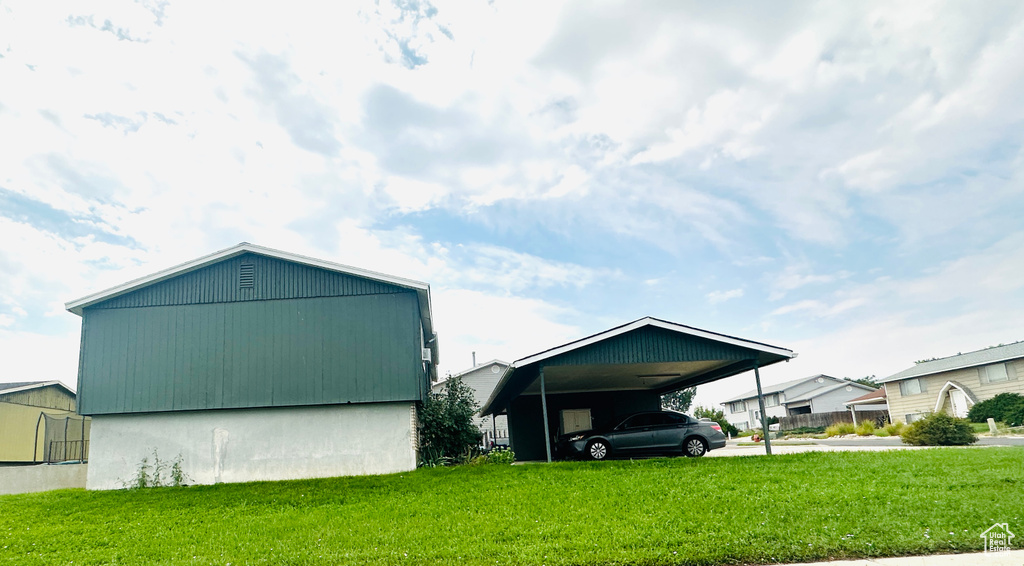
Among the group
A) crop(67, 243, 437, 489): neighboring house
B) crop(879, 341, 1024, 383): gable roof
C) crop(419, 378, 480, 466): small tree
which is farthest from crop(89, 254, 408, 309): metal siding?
crop(879, 341, 1024, 383): gable roof

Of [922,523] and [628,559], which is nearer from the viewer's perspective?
[628,559]

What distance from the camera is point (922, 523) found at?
788 cm

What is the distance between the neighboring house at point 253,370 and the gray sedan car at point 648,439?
4.79 metres

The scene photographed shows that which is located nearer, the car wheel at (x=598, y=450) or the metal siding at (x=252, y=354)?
the metal siding at (x=252, y=354)

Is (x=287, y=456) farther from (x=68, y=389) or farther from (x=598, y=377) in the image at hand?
(x=68, y=389)

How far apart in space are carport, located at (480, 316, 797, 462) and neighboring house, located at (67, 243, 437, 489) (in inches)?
137

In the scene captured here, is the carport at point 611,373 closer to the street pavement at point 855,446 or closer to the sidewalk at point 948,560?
the street pavement at point 855,446

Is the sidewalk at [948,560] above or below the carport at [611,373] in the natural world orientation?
below

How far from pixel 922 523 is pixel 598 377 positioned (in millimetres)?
11942

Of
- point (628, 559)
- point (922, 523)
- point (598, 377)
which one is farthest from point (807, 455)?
point (628, 559)

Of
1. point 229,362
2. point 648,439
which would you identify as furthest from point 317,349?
point 648,439

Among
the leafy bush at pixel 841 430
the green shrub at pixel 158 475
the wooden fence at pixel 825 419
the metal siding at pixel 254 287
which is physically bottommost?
the leafy bush at pixel 841 430

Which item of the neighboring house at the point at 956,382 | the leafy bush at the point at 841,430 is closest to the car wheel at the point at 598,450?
the leafy bush at the point at 841,430

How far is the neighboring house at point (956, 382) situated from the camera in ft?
105
